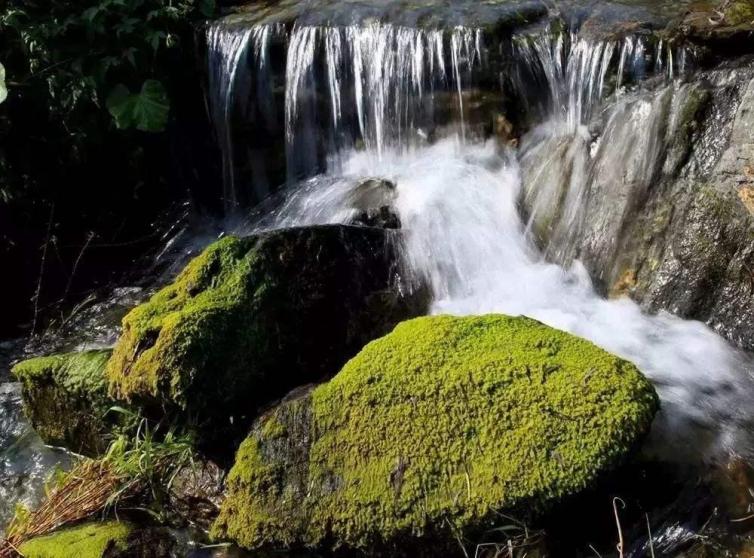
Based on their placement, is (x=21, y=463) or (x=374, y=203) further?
(x=374, y=203)

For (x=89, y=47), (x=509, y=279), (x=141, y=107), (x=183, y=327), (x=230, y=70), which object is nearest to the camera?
(x=183, y=327)

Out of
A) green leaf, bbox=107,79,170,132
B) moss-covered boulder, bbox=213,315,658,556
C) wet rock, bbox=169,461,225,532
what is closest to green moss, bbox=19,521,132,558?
wet rock, bbox=169,461,225,532

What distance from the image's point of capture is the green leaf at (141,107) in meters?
6.74

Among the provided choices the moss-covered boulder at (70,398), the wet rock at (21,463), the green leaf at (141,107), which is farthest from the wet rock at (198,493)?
the green leaf at (141,107)

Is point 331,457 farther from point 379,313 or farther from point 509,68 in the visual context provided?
point 509,68

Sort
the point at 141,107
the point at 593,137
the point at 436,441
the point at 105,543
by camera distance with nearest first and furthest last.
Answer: the point at 436,441 < the point at 105,543 < the point at 593,137 < the point at 141,107

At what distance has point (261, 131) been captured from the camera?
7270 millimetres

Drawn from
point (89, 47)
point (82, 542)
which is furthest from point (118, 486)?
point (89, 47)

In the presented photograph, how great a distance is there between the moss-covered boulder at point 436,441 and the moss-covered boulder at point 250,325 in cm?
39

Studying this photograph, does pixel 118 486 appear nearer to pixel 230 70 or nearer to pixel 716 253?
pixel 716 253

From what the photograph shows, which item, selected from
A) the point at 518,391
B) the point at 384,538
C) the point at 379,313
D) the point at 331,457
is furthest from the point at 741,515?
the point at 379,313

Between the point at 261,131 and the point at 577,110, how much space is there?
295 cm

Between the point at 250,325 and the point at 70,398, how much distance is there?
113cm

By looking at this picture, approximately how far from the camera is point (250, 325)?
3.74 meters
